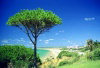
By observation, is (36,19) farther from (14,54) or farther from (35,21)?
(14,54)

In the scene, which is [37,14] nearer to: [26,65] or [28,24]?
[28,24]

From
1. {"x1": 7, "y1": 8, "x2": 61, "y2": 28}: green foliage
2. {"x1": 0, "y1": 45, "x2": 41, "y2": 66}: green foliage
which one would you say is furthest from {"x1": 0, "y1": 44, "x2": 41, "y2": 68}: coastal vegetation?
{"x1": 7, "y1": 8, "x2": 61, "y2": 28}: green foliage

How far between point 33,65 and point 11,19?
3.88m

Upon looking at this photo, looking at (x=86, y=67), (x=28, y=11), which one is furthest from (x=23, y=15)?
(x=86, y=67)

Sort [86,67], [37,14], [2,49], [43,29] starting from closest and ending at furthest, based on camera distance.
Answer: [86,67] < [37,14] < [43,29] < [2,49]

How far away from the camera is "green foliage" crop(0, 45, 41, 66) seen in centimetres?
1688

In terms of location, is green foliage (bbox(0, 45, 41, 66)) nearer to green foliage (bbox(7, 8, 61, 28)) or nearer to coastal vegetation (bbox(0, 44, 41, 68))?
coastal vegetation (bbox(0, 44, 41, 68))

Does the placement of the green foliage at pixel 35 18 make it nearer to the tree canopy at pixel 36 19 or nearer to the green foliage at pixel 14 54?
the tree canopy at pixel 36 19

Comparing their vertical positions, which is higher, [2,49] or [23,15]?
[23,15]

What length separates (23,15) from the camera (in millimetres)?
15320

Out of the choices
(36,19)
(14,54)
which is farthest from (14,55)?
(36,19)

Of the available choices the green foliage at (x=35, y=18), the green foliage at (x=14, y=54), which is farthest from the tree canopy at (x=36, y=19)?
the green foliage at (x=14, y=54)

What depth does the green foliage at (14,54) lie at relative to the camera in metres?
16.9

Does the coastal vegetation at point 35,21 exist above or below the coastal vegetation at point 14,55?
above
